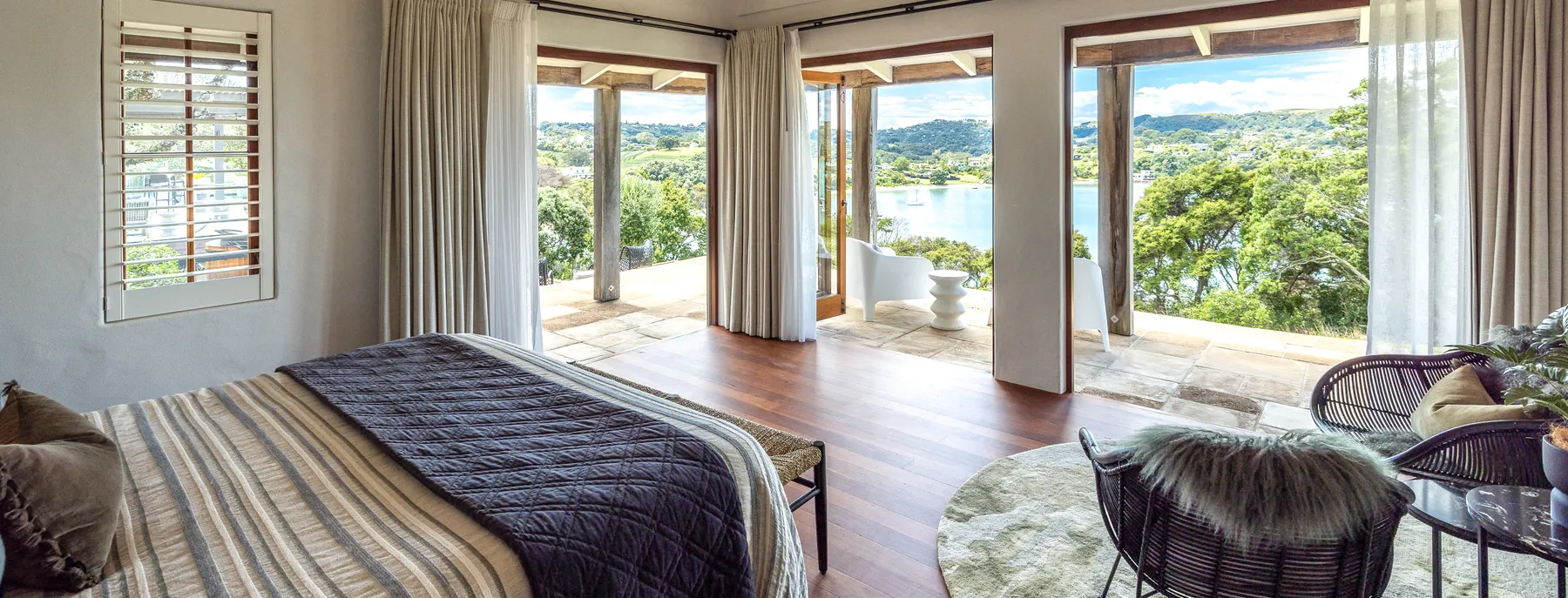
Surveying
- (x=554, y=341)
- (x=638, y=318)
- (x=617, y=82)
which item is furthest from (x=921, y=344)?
(x=617, y=82)

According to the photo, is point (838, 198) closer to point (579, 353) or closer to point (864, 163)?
point (864, 163)

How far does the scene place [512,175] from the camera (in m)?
4.10

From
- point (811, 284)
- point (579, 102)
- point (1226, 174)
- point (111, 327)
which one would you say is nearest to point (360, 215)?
point (111, 327)

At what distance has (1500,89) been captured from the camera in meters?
2.85

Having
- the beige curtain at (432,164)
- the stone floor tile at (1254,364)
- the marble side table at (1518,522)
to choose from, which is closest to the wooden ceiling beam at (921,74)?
the stone floor tile at (1254,364)

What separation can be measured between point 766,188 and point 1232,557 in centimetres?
404

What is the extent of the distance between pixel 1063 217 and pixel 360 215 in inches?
139

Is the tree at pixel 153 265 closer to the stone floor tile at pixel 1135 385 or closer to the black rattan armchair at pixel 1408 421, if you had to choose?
the black rattan armchair at pixel 1408 421

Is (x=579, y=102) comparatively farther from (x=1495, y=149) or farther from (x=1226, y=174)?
(x=1495, y=149)

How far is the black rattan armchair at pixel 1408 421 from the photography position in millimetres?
1916

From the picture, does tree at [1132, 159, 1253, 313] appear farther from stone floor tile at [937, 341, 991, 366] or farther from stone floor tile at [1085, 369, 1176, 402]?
stone floor tile at [1085, 369, 1176, 402]

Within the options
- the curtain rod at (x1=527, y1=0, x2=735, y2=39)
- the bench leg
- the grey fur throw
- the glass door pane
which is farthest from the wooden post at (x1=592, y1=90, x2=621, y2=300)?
the grey fur throw

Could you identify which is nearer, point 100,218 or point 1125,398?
point 100,218

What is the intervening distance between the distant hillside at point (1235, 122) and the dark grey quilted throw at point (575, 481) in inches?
195
